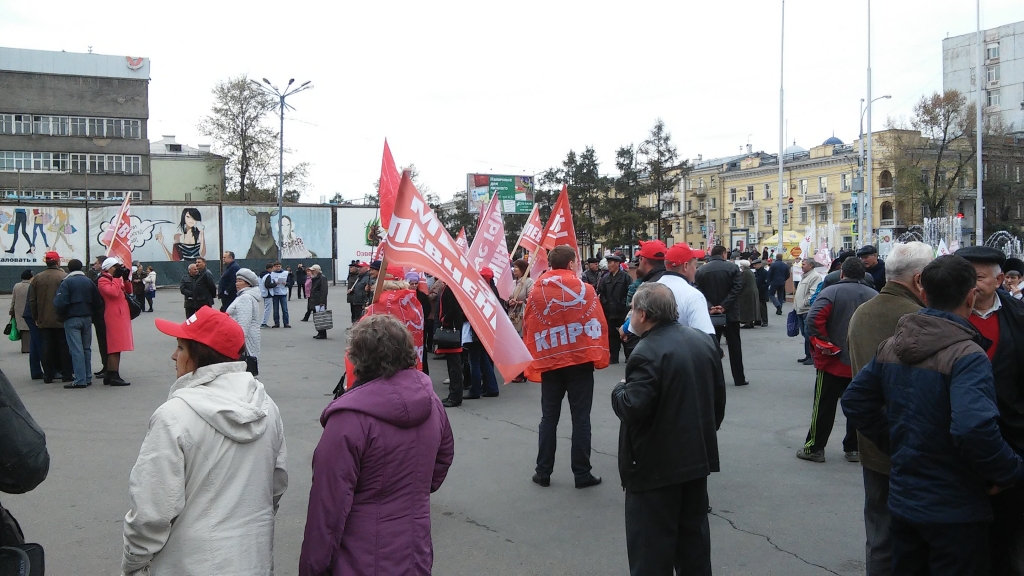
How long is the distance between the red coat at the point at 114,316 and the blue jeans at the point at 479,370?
5.21 m

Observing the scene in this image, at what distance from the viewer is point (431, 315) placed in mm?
12930

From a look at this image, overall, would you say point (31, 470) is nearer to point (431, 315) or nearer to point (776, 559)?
point (776, 559)

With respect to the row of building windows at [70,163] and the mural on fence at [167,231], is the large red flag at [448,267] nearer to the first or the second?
the mural on fence at [167,231]

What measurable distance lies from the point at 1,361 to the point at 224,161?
171 ft

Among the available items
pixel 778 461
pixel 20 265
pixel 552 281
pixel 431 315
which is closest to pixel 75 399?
pixel 431 315

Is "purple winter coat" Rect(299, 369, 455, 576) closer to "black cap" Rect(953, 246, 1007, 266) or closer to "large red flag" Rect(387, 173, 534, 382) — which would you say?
"large red flag" Rect(387, 173, 534, 382)

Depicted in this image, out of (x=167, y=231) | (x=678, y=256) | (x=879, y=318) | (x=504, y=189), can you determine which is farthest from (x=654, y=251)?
(x=167, y=231)

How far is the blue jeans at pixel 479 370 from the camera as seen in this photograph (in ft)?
34.4

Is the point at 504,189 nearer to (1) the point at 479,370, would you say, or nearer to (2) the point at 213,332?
(1) the point at 479,370

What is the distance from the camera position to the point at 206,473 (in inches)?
111

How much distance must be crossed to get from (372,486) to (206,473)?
1.95 ft

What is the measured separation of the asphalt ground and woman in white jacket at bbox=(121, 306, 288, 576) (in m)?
2.05

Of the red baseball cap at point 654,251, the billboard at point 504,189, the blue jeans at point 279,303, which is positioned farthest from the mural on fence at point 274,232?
the red baseball cap at point 654,251

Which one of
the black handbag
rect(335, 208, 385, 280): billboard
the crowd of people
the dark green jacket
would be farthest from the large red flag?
rect(335, 208, 385, 280): billboard
